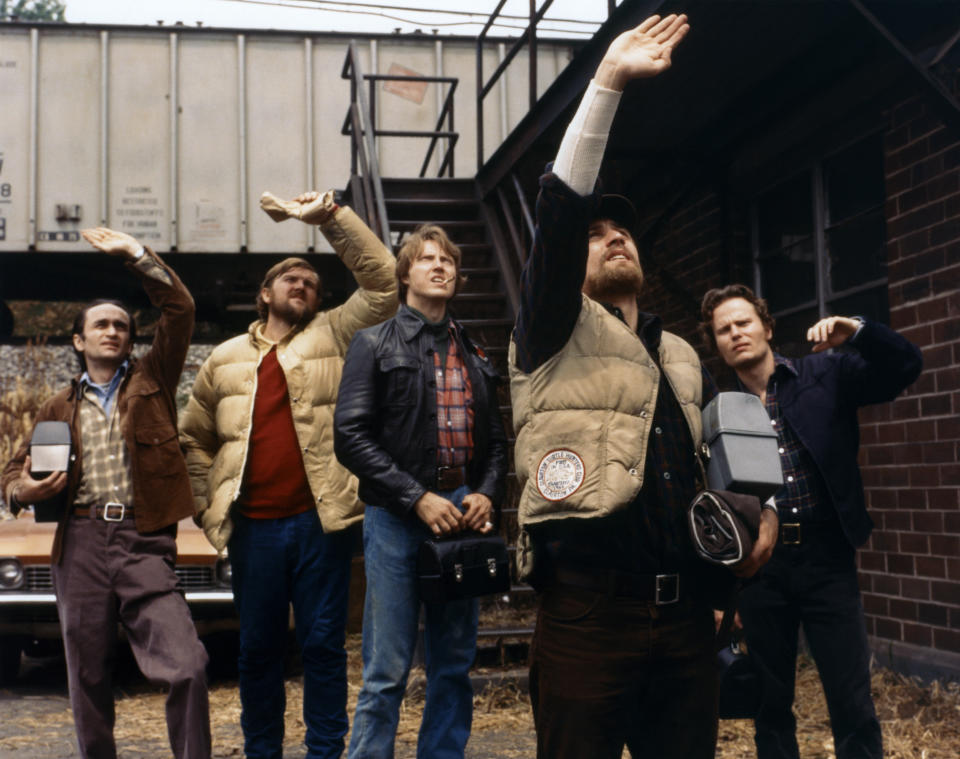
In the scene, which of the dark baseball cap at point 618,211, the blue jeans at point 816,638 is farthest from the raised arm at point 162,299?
the blue jeans at point 816,638

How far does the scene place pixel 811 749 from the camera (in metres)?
4.53

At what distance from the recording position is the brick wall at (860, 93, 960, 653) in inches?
201

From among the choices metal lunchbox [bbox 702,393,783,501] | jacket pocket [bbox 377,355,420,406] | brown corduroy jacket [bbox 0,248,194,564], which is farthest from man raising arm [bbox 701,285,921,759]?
brown corduroy jacket [bbox 0,248,194,564]

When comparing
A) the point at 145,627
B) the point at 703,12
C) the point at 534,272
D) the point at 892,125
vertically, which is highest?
the point at 703,12

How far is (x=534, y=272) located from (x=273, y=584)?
2196mm

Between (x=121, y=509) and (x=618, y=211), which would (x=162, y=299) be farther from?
(x=618, y=211)

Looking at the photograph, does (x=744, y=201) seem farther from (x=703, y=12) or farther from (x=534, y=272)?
(x=534, y=272)

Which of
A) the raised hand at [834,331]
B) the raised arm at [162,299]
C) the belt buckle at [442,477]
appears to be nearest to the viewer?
the raised hand at [834,331]

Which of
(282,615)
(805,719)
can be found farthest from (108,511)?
(805,719)

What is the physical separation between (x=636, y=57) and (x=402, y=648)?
2088 mm

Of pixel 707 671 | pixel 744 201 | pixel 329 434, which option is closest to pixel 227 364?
pixel 329 434

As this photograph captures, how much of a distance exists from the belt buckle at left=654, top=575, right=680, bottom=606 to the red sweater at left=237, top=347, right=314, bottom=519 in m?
2.00

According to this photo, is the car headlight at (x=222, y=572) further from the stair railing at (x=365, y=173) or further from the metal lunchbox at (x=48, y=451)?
the metal lunchbox at (x=48, y=451)

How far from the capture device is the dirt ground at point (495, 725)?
Answer: 457cm
